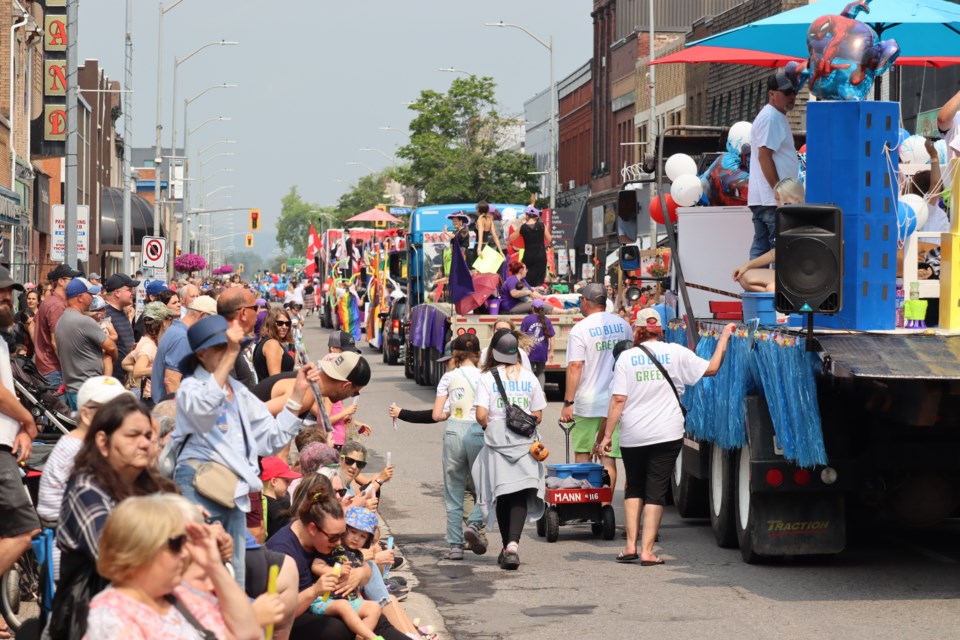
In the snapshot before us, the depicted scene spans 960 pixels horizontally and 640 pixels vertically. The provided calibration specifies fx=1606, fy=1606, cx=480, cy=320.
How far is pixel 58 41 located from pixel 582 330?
3383 cm

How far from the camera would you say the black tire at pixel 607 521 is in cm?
1248

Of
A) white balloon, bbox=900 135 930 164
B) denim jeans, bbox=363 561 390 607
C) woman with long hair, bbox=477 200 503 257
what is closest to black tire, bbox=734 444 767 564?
white balloon, bbox=900 135 930 164

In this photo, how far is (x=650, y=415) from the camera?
11211 millimetres

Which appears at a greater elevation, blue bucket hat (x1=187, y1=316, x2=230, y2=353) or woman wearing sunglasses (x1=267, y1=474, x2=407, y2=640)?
blue bucket hat (x1=187, y1=316, x2=230, y2=353)

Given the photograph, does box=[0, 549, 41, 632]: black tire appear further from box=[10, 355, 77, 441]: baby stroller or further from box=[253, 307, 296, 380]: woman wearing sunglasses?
box=[253, 307, 296, 380]: woman wearing sunglasses

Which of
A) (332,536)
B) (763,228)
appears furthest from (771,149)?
(332,536)

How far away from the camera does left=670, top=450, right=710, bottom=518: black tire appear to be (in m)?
13.5

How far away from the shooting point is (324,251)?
211 feet

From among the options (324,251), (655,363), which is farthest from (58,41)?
(655,363)

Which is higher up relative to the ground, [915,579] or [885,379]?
[885,379]

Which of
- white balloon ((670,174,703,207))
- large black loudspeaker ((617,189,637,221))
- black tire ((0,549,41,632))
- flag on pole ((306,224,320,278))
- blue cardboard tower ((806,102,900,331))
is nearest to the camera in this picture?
black tire ((0,549,41,632))

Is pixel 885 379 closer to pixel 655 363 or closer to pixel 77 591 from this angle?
pixel 655 363

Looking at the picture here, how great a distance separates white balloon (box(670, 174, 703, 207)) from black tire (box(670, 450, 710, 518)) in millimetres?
2457

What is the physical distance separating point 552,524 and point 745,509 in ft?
5.91
